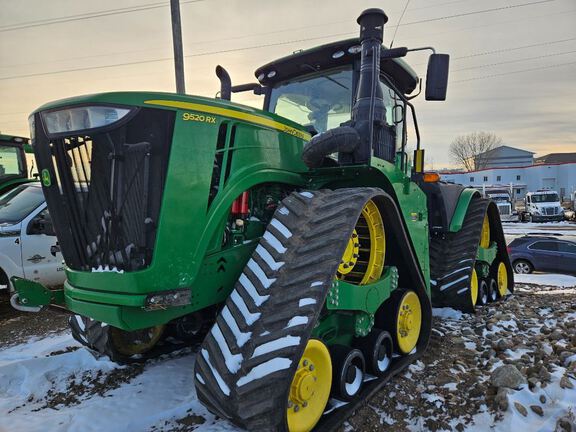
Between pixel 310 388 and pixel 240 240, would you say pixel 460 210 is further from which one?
pixel 310 388

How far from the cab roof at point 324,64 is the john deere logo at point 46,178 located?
2.62m

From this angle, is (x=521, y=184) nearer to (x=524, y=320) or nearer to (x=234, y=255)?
(x=524, y=320)

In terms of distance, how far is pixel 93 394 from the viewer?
3691mm

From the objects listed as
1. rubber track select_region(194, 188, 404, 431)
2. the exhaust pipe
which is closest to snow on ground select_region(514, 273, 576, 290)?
the exhaust pipe

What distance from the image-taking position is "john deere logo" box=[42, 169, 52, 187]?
9.98ft

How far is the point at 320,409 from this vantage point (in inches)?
113

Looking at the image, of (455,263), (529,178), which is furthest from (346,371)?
(529,178)

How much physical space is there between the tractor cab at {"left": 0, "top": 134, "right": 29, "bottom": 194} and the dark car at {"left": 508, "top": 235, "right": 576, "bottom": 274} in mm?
12770

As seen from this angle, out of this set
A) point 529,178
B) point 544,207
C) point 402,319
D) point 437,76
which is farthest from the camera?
point 529,178

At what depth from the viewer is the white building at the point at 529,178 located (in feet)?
161

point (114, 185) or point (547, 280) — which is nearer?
point (114, 185)

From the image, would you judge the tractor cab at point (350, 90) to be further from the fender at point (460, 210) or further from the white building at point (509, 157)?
the white building at point (509, 157)

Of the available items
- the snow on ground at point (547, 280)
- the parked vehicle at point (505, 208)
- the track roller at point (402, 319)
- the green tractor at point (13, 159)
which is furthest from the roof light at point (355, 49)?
the parked vehicle at point (505, 208)

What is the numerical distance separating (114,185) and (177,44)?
24.2ft
